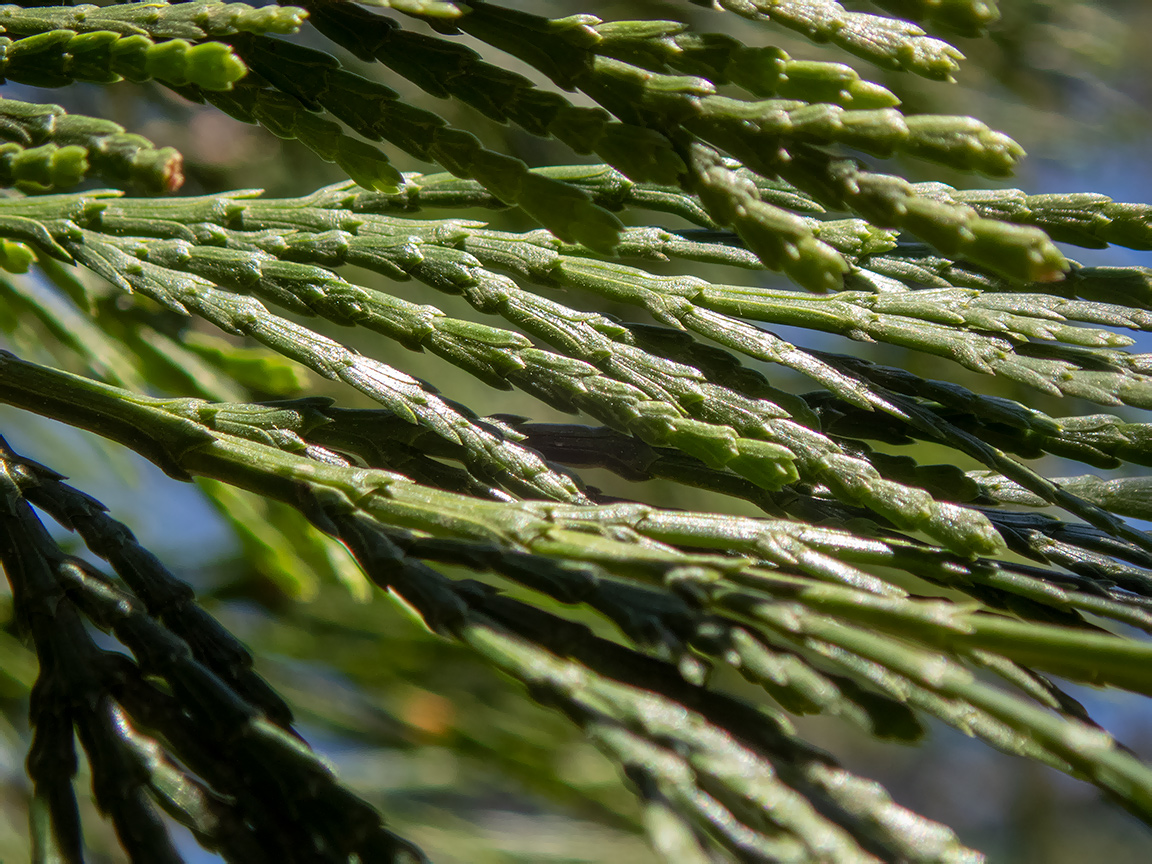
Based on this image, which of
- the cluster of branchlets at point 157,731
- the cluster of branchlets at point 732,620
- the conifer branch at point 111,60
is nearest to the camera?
the cluster of branchlets at point 732,620

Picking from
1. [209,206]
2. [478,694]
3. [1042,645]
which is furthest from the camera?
[478,694]

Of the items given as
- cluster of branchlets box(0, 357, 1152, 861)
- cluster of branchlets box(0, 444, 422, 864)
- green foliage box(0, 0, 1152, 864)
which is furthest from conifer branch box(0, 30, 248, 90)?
cluster of branchlets box(0, 444, 422, 864)

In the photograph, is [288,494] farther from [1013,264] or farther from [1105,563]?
[1105,563]

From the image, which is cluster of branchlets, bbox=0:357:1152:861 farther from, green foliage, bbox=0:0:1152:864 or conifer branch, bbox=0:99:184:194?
conifer branch, bbox=0:99:184:194

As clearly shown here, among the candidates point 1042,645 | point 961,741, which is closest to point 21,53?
point 1042,645

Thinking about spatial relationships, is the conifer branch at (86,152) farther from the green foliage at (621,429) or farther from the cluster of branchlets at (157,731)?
the cluster of branchlets at (157,731)

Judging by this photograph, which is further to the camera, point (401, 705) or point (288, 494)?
point (401, 705)

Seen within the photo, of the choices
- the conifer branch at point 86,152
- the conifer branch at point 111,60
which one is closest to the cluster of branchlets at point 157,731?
the conifer branch at point 86,152

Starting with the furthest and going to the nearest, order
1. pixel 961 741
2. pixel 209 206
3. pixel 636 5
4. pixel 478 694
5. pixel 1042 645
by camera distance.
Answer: pixel 961 741, pixel 636 5, pixel 478 694, pixel 209 206, pixel 1042 645
